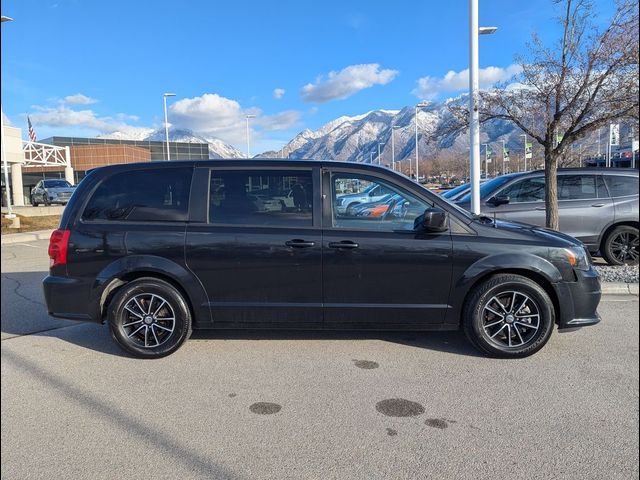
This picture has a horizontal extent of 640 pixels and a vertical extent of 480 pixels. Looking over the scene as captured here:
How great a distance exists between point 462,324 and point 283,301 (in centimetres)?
170

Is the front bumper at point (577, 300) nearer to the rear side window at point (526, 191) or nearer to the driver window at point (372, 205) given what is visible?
the driver window at point (372, 205)

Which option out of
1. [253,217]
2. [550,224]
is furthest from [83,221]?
[550,224]

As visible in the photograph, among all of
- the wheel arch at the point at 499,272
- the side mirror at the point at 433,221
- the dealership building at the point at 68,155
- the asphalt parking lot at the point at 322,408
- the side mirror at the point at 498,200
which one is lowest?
the asphalt parking lot at the point at 322,408

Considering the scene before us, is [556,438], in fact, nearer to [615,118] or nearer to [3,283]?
[615,118]

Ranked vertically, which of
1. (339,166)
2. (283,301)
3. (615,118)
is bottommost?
(283,301)

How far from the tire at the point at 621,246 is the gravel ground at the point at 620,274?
592mm

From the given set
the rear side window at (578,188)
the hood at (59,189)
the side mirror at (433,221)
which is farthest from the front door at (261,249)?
the hood at (59,189)

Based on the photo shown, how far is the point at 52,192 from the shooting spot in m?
27.0

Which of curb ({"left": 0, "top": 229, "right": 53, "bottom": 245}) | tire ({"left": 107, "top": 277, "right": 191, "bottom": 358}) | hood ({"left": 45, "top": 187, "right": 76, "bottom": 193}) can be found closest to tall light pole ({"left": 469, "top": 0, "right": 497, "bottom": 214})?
tire ({"left": 107, "top": 277, "right": 191, "bottom": 358})

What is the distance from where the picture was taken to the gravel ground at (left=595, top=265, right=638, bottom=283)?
6722mm

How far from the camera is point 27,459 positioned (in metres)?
2.79

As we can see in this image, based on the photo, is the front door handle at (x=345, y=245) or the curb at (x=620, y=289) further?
the curb at (x=620, y=289)

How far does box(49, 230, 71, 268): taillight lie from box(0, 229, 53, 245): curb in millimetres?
12726

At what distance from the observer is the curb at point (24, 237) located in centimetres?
1494
